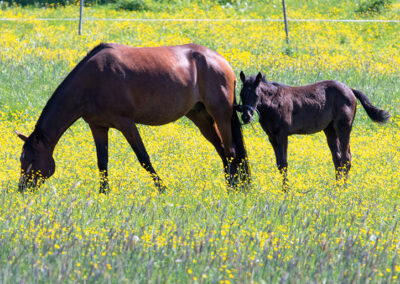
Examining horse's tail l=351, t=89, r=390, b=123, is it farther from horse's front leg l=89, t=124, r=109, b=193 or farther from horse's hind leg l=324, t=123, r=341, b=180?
horse's front leg l=89, t=124, r=109, b=193

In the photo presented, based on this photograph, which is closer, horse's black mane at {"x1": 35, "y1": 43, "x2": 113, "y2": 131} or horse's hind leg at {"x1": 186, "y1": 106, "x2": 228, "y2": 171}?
horse's black mane at {"x1": 35, "y1": 43, "x2": 113, "y2": 131}

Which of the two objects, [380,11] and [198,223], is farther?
[380,11]

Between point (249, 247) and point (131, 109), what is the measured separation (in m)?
3.51

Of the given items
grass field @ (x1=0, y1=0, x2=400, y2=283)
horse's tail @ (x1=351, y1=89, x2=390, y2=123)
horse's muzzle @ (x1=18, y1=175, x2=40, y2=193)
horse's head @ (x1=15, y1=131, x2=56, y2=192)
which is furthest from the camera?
horse's tail @ (x1=351, y1=89, x2=390, y2=123)

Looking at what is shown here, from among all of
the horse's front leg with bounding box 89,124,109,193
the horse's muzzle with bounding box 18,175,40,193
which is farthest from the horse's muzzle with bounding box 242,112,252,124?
the horse's muzzle with bounding box 18,175,40,193

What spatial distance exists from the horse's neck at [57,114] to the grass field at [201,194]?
63cm

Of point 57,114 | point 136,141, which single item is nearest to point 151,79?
point 136,141

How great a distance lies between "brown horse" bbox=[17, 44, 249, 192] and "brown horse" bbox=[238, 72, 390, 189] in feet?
1.60

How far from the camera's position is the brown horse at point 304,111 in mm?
8352

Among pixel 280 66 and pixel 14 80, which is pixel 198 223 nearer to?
pixel 14 80

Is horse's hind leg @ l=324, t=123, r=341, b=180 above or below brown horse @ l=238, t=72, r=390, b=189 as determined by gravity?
below

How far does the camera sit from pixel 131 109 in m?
7.90

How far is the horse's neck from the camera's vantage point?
773 centimetres

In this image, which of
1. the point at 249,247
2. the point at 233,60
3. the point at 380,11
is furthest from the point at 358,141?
the point at 380,11
